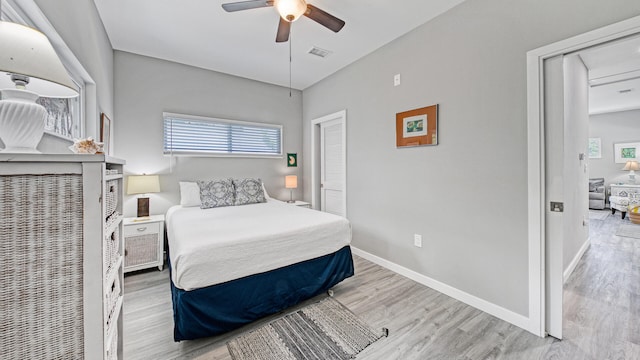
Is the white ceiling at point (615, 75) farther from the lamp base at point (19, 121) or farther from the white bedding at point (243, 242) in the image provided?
the lamp base at point (19, 121)

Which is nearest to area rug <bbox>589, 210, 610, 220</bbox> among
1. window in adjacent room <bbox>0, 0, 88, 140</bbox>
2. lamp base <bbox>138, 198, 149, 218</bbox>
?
lamp base <bbox>138, 198, 149, 218</bbox>

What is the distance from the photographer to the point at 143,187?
119 inches

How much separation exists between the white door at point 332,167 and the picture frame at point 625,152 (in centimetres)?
780

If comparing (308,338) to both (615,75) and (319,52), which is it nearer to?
(319,52)

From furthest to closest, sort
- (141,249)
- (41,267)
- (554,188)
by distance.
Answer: (141,249) → (554,188) → (41,267)

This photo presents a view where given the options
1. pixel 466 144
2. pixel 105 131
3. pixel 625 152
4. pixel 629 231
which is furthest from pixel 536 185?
pixel 625 152

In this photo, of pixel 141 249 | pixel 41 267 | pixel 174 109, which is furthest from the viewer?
pixel 174 109

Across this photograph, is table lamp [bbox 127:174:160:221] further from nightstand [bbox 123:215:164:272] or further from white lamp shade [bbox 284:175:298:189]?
white lamp shade [bbox 284:175:298:189]

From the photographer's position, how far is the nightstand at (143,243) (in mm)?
2777

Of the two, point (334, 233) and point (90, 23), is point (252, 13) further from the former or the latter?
point (334, 233)

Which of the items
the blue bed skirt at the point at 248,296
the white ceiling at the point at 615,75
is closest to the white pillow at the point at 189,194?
the blue bed skirt at the point at 248,296

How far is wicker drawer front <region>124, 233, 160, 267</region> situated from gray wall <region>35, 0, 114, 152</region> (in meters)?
1.22

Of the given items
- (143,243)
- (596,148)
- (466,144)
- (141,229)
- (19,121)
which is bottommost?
(143,243)

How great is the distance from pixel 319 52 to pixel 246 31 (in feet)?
3.11
